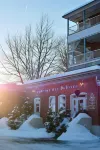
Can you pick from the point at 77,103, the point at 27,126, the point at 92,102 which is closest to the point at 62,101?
the point at 77,103

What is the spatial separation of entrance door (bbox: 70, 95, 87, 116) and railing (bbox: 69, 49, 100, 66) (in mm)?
5037

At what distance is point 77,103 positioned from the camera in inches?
902

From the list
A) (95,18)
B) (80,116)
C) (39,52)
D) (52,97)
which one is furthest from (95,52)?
(39,52)

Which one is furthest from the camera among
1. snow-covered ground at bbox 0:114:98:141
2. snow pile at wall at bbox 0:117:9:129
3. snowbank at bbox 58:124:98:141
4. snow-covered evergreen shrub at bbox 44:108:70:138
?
snow pile at wall at bbox 0:117:9:129

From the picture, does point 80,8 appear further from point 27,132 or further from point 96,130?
point 27,132

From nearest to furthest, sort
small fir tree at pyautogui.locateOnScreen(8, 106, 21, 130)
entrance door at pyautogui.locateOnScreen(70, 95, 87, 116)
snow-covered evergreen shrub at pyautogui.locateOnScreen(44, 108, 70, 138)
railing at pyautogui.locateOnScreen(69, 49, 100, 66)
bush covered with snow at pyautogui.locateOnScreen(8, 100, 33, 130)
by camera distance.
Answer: snow-covered evergreen shrub at pyautogui.locateOnScreen(44, 108, 70, 138), entrance door at pyautogui.locateOnScreen(70, 95, 87, 116), small fir tree at pyautogui.locateOnScreen(8, 106, 21, 130), bush covered with snow at pyautogui.locateOnScreen(8, 100, 33, 130), railing at pyautogui.locateOnScreen(69, 49, 100, 66)

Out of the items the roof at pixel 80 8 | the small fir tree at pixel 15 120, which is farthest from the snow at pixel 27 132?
the roof at pixel 80 8

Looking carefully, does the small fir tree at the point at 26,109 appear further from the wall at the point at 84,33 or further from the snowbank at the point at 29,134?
the wall at the point at 84,33

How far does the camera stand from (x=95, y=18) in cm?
2822

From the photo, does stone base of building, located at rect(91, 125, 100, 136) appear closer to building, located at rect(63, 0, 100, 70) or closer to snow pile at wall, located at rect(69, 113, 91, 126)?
snow pile at wall, located at rect(69, 113, 91, 126)

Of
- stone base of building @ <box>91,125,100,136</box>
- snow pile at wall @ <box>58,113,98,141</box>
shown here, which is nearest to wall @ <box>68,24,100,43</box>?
snow pile at wall @ <box>58,113,98,141</box>

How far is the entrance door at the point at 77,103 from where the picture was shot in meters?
22.2

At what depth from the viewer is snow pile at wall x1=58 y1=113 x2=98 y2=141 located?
62.4ft

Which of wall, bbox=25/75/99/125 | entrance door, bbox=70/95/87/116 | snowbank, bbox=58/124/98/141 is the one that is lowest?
snowbank, bbox=58/124/98/141
